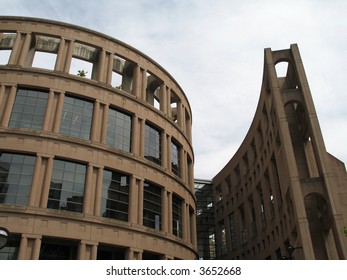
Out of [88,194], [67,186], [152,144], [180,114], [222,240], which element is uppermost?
[180,114]

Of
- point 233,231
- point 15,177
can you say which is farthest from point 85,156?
point 233,231

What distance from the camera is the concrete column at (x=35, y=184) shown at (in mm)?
22000

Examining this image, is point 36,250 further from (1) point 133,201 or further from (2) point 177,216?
(2) point 177,216

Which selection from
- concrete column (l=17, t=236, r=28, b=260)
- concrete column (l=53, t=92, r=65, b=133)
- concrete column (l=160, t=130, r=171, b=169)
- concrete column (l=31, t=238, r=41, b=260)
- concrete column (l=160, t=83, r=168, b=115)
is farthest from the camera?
concrete column (l=160, t=83, r=168, b=115)

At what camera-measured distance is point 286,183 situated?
31.1m

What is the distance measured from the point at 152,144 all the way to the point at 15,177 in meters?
11.7

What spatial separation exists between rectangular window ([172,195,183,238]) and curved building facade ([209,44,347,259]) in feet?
29.3

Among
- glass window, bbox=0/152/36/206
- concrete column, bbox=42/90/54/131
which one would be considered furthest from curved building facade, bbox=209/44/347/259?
concrete column, bbox=42/90/54/131

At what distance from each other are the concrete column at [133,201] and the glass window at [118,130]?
9.60ft

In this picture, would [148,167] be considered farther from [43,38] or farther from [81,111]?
[43,38]

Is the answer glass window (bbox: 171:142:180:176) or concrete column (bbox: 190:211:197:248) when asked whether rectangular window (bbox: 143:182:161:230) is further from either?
concrete column (bbox: 190:211:197:248)

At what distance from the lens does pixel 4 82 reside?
83.6ft

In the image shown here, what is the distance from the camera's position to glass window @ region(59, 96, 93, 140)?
2591 centimetres

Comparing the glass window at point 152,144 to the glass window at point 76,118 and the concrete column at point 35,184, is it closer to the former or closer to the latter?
the glass window at point 76,118
